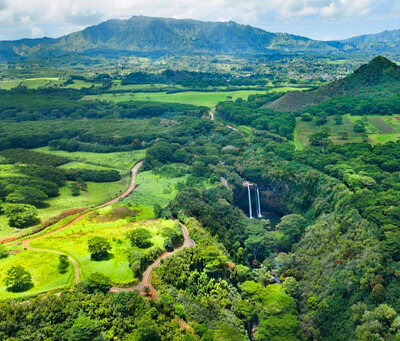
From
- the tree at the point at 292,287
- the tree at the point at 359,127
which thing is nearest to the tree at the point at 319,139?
the tree at the point at 359,127

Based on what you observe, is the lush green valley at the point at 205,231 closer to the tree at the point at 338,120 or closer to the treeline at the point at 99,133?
the tree at the point at 338,120

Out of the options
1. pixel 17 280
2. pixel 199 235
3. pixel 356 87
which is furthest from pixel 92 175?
pixel 356 87

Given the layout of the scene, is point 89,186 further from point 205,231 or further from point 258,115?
point 258,115

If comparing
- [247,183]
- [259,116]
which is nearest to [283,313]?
[247,183]

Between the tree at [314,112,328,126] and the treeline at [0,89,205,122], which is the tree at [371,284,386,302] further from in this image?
the treeline at [0,89,205,122]

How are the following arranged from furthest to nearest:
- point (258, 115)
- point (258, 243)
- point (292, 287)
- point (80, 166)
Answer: point (258, 115)
point (80, 166)
point (258, 243)
point (292, 287)

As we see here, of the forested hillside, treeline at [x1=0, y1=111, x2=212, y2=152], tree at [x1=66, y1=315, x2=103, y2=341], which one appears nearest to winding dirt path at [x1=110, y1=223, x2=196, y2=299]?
the forested hillside

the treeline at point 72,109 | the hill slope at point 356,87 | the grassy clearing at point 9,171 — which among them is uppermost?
the hill slope at point 356,87
